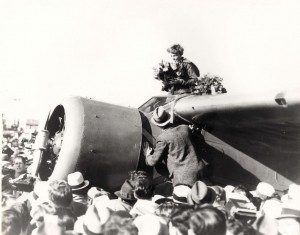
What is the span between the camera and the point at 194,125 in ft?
20.6

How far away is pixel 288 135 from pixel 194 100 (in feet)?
5.88

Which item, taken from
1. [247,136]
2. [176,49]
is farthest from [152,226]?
[176,49]

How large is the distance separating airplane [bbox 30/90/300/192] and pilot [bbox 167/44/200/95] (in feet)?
1.82

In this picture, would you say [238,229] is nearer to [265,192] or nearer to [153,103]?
[265,192]

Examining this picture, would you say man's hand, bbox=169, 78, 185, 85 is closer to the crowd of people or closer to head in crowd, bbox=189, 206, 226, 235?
the crowd of people

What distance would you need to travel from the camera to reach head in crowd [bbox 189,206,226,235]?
2.68 metres

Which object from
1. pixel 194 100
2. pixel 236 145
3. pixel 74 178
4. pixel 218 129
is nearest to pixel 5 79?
pixel 74 178

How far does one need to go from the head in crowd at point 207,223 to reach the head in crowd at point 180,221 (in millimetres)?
77

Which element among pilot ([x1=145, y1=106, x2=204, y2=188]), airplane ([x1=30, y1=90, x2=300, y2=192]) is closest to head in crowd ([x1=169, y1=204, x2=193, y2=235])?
airplane ([x1=30, y1=90, x2=300, y2=192])

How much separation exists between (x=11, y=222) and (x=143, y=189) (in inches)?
56.0

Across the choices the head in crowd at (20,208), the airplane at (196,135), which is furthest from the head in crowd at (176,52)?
the head in crowd at (20,208)

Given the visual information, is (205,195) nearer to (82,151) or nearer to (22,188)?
(82,151)

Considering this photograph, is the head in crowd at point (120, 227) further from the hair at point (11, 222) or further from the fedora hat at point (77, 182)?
the fedora hat at point (77, 182)

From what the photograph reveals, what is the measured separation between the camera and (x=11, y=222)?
380cm
